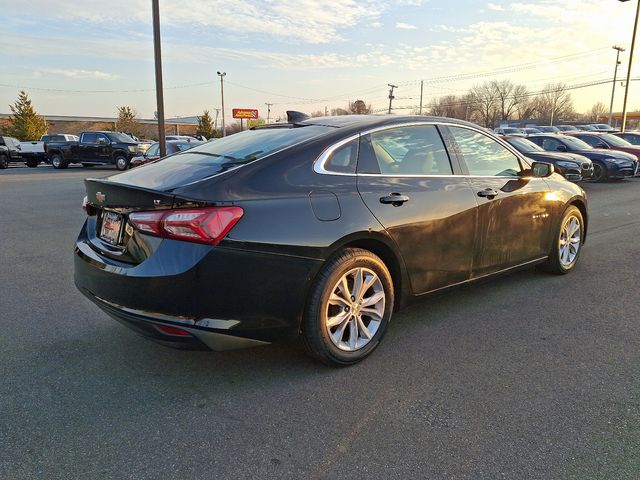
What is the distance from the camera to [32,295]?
15.3 ft

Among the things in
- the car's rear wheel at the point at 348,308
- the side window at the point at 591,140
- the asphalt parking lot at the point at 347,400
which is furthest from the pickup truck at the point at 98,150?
the car's rear wheel at the point at 348,308

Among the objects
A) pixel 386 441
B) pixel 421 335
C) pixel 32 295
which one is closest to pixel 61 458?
pixel 386 441

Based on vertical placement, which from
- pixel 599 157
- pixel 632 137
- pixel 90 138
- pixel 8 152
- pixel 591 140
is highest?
pixel 632 137

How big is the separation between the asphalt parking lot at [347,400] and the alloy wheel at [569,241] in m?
0.75

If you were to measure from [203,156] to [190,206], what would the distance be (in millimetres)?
917

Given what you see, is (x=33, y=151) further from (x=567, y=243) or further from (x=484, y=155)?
(x=567, y=243)

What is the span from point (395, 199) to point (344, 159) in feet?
1.50

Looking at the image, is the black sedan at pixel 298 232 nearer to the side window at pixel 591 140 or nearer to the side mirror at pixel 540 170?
the side mirror at pixel 540 170

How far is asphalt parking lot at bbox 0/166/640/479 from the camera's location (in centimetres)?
229

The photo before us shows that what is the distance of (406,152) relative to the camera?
3.68 meters

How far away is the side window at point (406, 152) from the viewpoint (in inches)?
136

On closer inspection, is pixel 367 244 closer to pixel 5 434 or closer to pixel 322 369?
pixel 322 369

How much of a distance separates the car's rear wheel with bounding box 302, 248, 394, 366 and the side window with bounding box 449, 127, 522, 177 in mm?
1401

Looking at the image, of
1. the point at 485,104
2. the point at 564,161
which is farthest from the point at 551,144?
the point at 485,104
